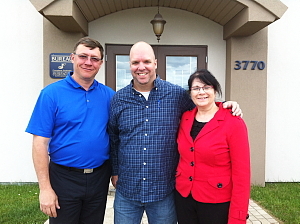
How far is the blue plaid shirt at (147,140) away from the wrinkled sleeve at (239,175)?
0.53 m

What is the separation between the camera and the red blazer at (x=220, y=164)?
5.97 ft

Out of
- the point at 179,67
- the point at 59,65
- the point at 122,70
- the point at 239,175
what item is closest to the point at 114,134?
the point at 239,175

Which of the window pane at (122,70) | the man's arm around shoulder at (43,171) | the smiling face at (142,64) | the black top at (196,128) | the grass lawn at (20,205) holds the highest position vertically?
the window pane at (122,70)

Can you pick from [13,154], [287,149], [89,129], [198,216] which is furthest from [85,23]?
[287,149]

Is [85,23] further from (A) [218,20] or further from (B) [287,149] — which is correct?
(B) [287,149]

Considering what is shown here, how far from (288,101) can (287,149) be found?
0.99 metres

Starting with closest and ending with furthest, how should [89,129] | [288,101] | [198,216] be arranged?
[198,216] → [89,129] → [288,101]

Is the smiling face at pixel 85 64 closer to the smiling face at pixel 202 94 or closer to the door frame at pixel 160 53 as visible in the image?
the smiling face at pixel 202 94

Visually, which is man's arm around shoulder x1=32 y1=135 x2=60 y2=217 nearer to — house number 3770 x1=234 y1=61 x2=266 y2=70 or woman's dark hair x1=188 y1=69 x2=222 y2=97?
woman's dark hair x1=188 y1=69 x2=222 y2=97

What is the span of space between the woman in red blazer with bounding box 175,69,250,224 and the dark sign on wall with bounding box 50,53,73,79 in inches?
128

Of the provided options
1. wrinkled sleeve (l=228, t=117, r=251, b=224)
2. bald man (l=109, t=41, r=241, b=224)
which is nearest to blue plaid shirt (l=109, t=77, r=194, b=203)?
bald man (l=109, t=41, r=241, b=224)

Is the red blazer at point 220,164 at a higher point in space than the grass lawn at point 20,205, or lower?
higher


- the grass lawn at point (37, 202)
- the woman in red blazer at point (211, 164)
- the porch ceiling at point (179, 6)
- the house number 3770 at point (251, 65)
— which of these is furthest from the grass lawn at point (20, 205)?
the house number 3770 at point (251, 65)

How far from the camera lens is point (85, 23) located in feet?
16.0
